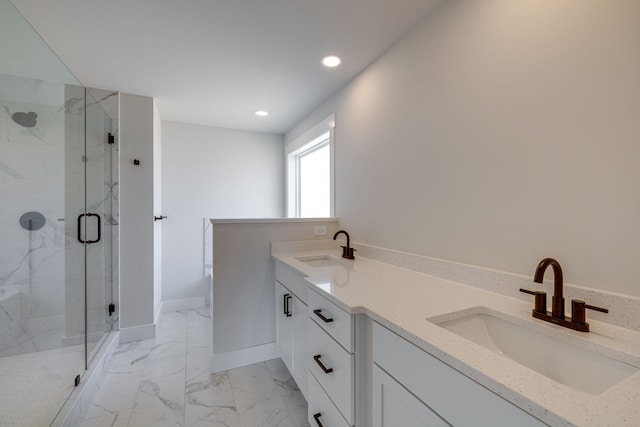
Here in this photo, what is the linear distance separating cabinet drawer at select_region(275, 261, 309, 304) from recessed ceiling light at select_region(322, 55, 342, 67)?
155 centimetres

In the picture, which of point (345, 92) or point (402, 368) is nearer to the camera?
point (402, 368)

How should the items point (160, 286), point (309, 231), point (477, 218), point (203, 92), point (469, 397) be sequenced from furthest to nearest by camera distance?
1. point (160, 286)
2. point (203, 92)
3. point (309, 231)
4. point (477, 218)
5. point (469, 397)

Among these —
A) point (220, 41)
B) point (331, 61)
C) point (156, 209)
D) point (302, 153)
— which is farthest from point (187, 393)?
point (302, 153)

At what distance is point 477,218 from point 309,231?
138 cm

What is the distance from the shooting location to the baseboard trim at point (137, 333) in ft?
8.36

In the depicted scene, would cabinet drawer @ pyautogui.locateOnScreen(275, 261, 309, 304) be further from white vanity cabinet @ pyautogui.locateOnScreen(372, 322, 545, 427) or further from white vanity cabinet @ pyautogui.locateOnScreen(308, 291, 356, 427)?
white vanity cabinet @ pyautogui.locateOnScreen(372, 322, 545, 427)

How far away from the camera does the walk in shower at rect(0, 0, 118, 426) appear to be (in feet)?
5.63

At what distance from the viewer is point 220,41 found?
1.77m

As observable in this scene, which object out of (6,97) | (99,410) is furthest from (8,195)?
(99,410)

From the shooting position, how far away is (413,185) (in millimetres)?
1661

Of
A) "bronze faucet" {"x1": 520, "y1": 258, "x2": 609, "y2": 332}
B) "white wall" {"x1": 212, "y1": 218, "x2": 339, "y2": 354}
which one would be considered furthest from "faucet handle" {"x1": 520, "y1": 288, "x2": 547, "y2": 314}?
"white wall" {"x1": 212, "y1": 218, "x2": 339, "y2": 354}

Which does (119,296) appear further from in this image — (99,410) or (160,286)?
(99,410)

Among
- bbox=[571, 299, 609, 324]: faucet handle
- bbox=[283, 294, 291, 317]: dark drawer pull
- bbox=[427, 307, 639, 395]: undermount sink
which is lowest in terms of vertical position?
bbox=[283, 294, 291, 317]: dark drawer pull

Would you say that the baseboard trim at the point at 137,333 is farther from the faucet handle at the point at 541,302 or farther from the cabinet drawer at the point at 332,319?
the faucet handle at the point at 541,302
